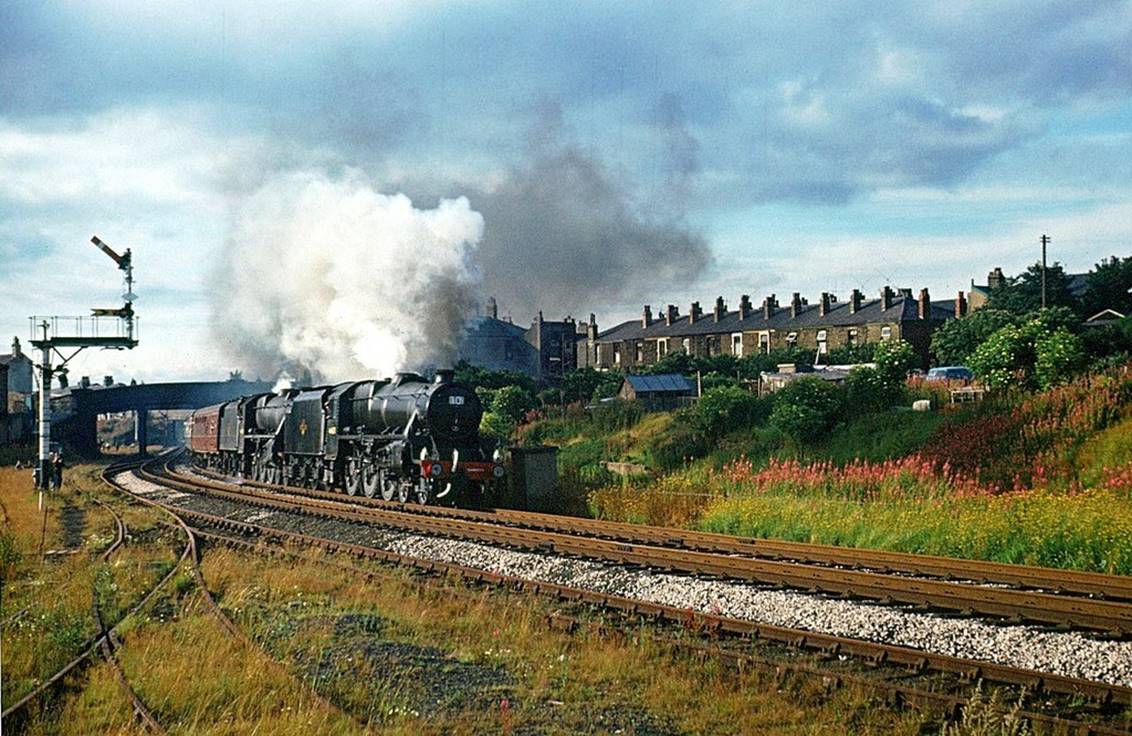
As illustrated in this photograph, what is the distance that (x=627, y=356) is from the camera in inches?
3162

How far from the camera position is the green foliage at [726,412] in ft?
80.1

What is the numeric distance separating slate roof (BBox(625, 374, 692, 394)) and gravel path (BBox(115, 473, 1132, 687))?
87.9 ft

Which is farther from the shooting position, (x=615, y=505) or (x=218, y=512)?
(x=218, y=512)

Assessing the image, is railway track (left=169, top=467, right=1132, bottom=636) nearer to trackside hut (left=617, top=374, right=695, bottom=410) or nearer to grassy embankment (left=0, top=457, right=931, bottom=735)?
grassy embankment (left=0, top=457, right=931, bottom=735)

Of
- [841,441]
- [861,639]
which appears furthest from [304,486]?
[861,639]

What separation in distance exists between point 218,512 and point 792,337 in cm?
5096

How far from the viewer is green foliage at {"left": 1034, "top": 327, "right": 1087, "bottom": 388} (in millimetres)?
20641

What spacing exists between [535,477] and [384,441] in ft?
13.1

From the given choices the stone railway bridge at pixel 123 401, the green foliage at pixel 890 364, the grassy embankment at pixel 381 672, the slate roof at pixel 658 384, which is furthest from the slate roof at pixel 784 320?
the grassy embankment at pixel 381 672

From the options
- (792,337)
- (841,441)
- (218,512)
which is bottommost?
(218,512)

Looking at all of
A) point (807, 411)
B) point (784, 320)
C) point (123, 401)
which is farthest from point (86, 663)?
point (784, 320)

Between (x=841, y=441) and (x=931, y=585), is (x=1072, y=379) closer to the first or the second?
(x=841, y=441)

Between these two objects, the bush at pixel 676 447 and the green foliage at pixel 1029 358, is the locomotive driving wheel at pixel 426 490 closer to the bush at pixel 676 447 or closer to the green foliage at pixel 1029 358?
the bush at pixel 676 447

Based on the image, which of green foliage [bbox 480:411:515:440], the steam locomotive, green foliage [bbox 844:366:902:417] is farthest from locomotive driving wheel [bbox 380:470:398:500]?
green foliage [bbox 844:366:902:417]
